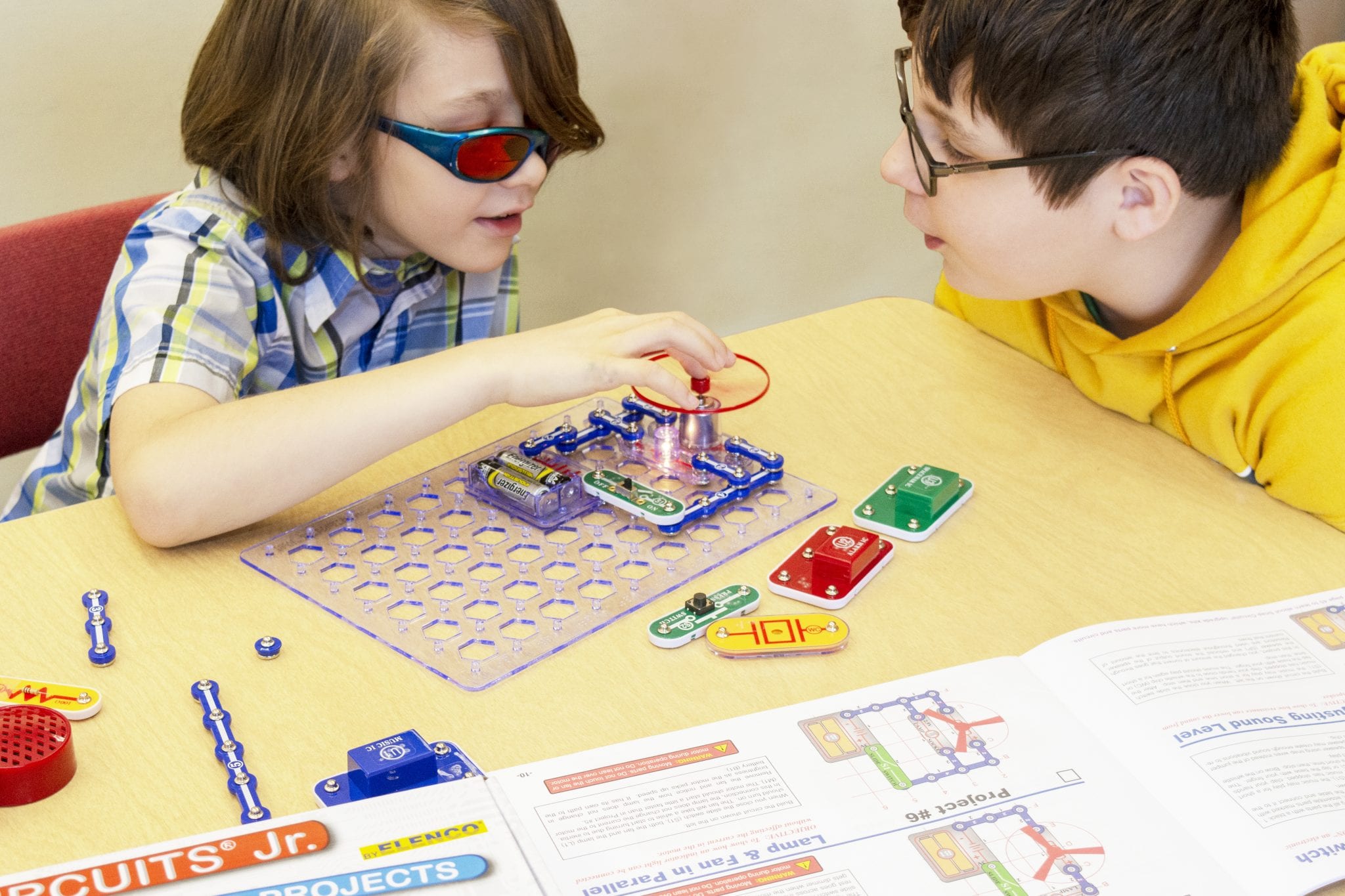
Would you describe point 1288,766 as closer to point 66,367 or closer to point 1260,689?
point 1260,689

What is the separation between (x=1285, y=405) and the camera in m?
0.95

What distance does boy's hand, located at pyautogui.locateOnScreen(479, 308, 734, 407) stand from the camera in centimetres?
93

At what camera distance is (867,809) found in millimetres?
646

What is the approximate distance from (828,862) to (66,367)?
876 mm

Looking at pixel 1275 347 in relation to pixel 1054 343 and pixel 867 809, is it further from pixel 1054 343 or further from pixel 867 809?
pixel 867 809

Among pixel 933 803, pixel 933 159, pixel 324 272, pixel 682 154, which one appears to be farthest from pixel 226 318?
pixel 682 154

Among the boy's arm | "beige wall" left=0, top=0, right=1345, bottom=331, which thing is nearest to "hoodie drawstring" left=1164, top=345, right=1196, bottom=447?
the boy's arm

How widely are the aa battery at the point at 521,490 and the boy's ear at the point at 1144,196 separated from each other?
490 mm

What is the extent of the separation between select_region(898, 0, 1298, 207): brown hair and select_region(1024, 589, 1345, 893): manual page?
1.16 ft

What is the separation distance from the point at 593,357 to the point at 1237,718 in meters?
0.49

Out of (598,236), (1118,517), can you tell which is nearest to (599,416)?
(1118,517)

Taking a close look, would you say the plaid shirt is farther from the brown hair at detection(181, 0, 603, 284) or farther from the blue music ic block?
the blue music ic block

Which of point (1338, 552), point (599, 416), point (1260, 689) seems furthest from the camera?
point (599, 416)

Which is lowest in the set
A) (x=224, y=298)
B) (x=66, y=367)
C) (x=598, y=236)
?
(x=598, y=236)
